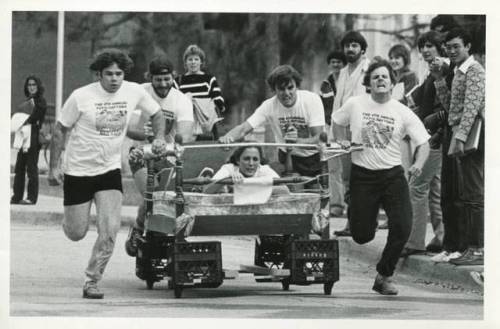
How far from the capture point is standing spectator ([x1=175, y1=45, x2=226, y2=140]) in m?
13.8

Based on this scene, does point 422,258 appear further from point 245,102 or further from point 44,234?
point 245,102

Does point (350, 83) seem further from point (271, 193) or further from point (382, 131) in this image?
point (271, 193)

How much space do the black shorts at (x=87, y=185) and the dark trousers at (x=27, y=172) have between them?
3.81 m

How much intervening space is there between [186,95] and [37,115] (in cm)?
190

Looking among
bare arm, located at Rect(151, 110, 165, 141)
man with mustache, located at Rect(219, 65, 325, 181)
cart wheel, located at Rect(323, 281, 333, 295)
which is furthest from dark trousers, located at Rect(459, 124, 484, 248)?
bare arm, located at Rect(151, 110, 165, 141)

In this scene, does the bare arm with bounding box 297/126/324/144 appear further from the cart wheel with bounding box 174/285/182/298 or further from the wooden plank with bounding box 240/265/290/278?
the cart wheel with bounding box 174/285/182/298

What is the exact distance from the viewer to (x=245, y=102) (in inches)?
764

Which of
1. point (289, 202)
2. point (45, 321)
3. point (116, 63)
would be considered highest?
point (116, 63)

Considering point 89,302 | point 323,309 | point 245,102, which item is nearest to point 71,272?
point 89,302

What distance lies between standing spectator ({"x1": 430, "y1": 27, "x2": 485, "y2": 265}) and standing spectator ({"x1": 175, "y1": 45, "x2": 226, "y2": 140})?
214 cm

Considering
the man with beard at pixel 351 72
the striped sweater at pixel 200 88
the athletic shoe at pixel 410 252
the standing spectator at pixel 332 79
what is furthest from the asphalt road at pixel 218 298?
the standing spectator at pixel 332 79

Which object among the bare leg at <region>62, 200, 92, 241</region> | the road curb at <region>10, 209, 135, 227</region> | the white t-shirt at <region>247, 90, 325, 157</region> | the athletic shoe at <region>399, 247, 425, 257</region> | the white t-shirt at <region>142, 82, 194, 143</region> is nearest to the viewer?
the bare leg at <region>62, 200, 92, 241</region>

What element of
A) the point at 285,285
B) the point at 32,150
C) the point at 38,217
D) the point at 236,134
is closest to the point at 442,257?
the point at 285,285

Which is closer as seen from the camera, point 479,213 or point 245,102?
point 479,213
